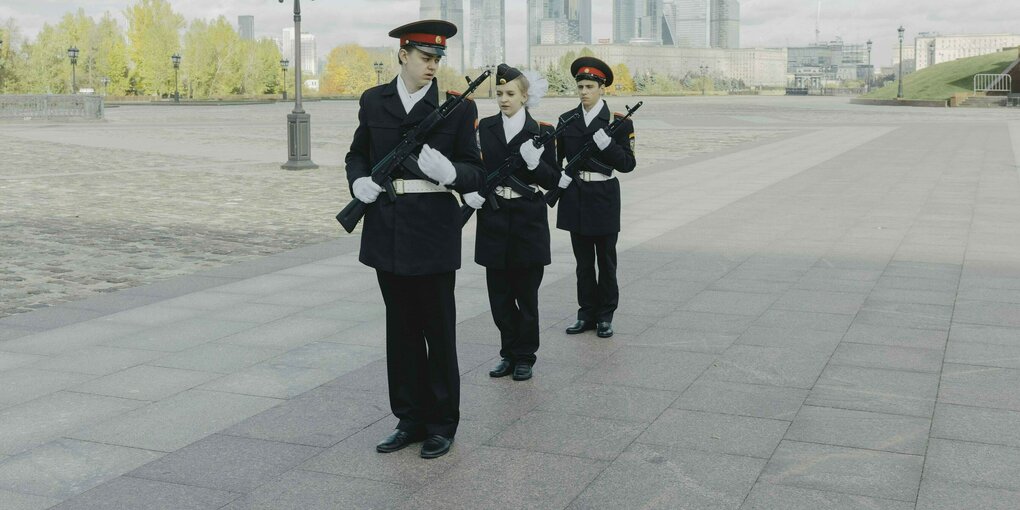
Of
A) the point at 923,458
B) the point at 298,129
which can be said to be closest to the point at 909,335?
the point at 923,458

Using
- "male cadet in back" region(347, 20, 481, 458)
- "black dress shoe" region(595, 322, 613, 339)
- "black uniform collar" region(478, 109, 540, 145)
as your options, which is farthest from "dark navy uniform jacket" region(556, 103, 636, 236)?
"male cadet in back" region(347, 20, 481, 458)

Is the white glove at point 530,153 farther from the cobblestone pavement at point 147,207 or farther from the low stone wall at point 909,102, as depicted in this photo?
the low stone wall at point 909,102

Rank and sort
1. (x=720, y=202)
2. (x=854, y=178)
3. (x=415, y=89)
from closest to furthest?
(x=415, y=89), (x=720, y=202), (x=854, y=178)

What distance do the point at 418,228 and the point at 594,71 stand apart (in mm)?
2454

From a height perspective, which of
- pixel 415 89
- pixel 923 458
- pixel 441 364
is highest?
pixel 415 89

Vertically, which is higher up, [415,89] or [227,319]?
[415,89]

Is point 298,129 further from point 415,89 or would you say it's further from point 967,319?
point 415,89

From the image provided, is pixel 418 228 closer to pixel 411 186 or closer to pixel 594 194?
pixel 411 186

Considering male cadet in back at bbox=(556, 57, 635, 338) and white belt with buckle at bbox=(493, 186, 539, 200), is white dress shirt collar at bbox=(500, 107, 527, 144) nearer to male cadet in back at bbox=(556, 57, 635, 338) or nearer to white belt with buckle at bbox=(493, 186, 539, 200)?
white belt with buckle at bbox=(493, 186, 539, 200)

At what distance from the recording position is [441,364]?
4.88 meters

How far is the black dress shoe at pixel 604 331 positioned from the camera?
716cm

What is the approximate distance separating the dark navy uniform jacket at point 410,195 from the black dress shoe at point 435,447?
0.75 m

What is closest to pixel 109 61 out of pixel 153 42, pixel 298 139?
pixel 153 42

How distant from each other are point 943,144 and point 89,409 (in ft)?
87.8
